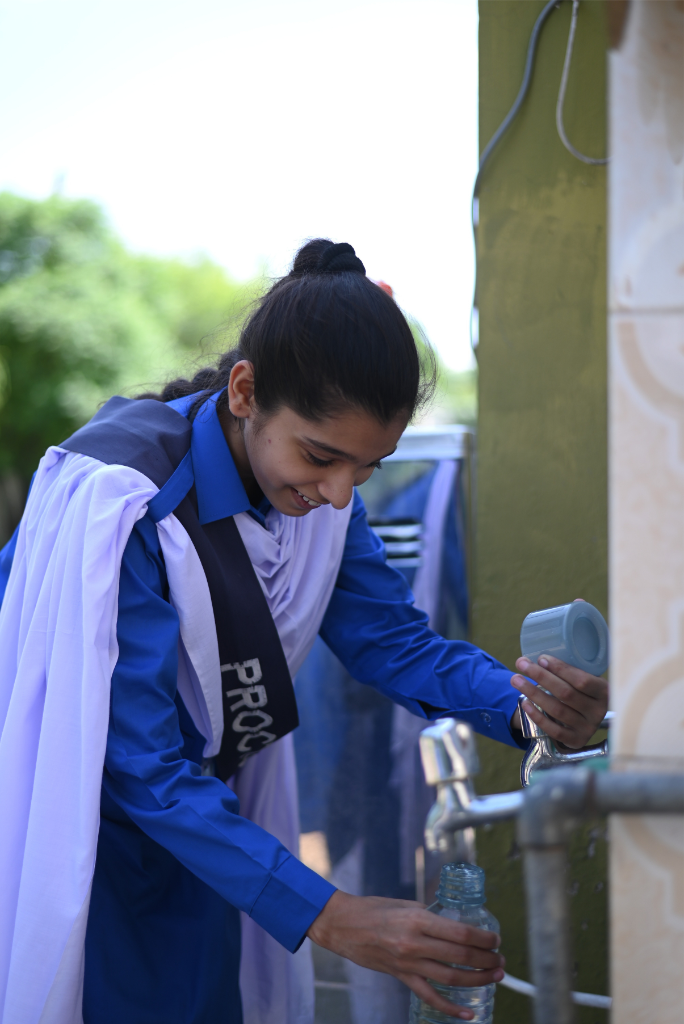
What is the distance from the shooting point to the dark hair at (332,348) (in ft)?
4.07

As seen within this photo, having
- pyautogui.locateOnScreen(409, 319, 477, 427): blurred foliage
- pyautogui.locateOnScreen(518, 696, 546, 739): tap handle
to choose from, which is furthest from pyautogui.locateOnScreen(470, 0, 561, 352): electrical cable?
pyautogui.locateOnScreen(518, 696, 546, 739): tap handle

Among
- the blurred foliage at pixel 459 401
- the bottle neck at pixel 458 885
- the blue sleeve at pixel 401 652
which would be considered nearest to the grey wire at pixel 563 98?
the blue sleeve at pixel 401 652

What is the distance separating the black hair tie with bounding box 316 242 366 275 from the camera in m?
1.37

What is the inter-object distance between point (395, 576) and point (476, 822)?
995 mm

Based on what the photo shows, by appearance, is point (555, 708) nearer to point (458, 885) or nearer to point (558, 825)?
point (458, 885)

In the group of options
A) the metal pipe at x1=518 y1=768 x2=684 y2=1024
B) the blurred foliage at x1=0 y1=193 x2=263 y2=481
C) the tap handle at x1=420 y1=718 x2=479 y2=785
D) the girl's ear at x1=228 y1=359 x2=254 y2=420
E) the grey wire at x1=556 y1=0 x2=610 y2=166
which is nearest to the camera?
the metal pipe at x1=518 y1=768 x2=684 y2=1024

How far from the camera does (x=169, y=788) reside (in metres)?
1.08

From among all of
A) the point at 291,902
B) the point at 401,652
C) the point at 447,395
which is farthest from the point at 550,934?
the point at 447,395

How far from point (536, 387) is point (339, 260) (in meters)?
0.82

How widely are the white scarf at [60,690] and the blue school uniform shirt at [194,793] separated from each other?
4cm

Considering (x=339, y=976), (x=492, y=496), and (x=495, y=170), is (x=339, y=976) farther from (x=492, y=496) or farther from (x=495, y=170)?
(x=495, y=170)

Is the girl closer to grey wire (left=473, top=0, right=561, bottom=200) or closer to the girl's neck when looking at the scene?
the girl's neck

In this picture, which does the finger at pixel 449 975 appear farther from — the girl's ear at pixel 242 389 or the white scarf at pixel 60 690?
the girl's ear at pixel 242 389

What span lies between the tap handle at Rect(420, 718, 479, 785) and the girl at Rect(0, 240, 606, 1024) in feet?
0.99
